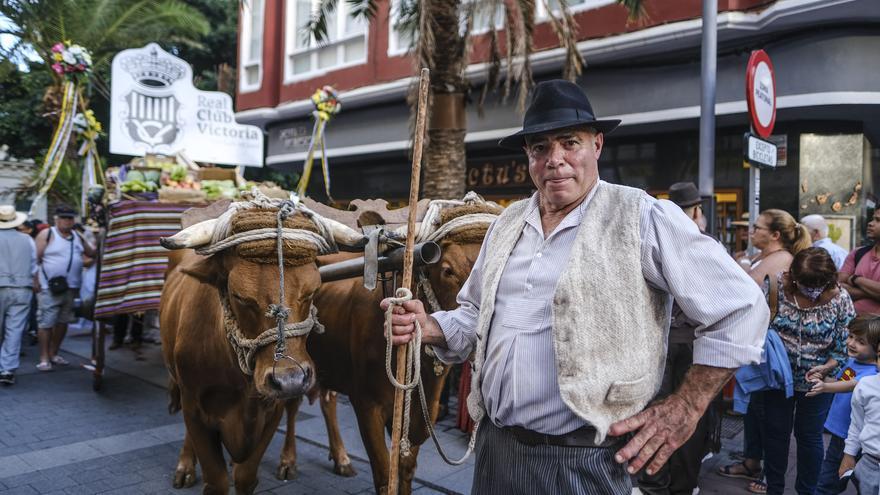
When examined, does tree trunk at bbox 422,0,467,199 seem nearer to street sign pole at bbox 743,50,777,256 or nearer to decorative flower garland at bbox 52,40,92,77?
street sign pole at bbox 743,50,777,256

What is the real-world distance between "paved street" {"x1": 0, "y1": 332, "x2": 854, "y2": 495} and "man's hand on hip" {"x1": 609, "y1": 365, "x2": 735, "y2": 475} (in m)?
3.14

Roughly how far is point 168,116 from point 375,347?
267 inches

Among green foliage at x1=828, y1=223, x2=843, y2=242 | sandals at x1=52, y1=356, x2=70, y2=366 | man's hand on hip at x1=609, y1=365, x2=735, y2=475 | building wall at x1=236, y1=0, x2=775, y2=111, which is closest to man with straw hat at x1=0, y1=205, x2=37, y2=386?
sandals at x1=52, y1=356, x2=70, y2=366

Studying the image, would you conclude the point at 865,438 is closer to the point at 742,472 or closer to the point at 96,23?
the point at 742,472

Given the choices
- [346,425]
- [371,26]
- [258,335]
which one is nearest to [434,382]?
[258,335]

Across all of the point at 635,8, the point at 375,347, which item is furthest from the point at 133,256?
the point at 635,8

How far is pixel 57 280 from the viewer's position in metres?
8.66

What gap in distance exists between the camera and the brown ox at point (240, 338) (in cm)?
289

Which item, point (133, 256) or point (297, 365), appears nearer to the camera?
point (297, 365)

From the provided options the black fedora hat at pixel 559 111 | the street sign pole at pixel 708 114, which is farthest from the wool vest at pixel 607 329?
the street sign pole at pixel 708 114

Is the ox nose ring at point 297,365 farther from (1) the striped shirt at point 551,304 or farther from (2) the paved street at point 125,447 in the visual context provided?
(2) the paved street at point 125,447

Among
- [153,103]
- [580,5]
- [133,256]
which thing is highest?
[580,5]

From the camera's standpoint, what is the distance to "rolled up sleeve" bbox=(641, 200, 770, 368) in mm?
1832

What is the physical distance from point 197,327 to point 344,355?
99 cm
